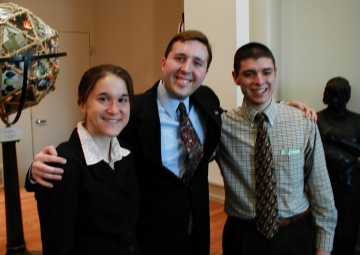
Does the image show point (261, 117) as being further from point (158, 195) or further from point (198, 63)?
point (158, 195)

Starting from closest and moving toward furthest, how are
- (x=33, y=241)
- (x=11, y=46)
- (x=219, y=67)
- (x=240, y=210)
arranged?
1. (x=11, y=46)
2. (x=240, y=210)
3. (x=33, y=241)
4. (x=219, y=67)

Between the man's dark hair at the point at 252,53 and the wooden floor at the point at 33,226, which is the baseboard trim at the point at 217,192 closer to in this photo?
the wooden floor at the point at 33,226

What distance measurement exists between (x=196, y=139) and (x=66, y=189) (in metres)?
0.56

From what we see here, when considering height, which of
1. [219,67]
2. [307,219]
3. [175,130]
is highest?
[219,67]

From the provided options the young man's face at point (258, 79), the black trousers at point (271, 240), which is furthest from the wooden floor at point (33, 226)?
the young man's face at point (258, 79)

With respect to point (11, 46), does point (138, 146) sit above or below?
below

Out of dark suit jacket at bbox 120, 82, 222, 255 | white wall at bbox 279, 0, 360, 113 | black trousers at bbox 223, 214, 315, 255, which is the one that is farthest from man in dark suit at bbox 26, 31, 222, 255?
white wall at bbox 279, 0, 360, 113

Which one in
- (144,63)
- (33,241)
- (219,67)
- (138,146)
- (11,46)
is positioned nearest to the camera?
(11,46)

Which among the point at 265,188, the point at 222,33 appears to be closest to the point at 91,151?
the point at 265,188

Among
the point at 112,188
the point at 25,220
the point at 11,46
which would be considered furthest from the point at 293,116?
Result: the point at 25,220

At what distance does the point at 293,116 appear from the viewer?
1.54 m

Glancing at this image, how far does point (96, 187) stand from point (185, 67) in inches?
21.6

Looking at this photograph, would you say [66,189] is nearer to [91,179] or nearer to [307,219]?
[91,179]

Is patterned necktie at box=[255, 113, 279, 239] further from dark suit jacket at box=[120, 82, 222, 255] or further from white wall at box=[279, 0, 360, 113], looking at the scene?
white wall at box=[279, 0, 360, 113]
